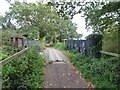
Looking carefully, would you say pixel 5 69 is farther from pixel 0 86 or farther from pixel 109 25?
pixel 109 25

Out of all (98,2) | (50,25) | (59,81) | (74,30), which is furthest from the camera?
A: (74,30)

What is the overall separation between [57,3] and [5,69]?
290cm

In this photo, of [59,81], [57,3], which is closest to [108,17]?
[57,3]

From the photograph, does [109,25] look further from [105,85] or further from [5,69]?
[5,69]

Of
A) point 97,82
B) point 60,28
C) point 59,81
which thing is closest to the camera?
point 97,82

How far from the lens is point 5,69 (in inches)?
118

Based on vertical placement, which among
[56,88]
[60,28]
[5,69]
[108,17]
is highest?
[60,28]

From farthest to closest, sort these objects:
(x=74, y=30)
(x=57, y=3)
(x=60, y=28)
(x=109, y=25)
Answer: (x=74, y=30) → (x=60, y=28) → (x=109, y=25) → (x=57, y=3)

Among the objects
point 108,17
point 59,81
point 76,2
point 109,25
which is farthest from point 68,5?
point 59,81

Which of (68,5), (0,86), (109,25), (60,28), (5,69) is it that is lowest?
(0,86)

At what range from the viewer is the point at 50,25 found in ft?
58.0

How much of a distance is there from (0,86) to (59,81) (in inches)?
70.6

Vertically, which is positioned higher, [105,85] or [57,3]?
[57,3]

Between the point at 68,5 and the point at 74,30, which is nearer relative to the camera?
the point at 68,5
